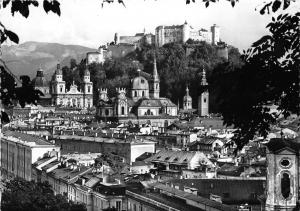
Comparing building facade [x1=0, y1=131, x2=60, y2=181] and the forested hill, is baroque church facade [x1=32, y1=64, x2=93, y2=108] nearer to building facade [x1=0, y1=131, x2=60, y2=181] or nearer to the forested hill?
the forested hill

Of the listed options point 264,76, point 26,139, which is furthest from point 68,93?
point 264,76

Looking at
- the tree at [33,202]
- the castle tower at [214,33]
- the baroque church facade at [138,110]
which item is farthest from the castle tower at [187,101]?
the tree at [33,202]

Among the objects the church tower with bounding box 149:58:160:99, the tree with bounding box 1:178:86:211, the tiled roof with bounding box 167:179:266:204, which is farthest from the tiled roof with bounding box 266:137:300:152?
the church tower with bounding box 149:58:160:99

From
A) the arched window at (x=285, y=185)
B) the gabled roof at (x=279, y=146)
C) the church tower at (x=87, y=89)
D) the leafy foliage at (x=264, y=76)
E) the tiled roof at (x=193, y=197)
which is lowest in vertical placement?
the tiled roof at (x=193, y=197)

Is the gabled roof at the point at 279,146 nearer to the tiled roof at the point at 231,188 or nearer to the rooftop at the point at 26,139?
the tiled roof at the point at 231,188

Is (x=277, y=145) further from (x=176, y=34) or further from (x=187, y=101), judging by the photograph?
(x=176, y=34)

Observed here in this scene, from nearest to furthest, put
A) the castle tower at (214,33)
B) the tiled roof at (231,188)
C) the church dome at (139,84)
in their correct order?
1. the tiled roof at (231,188)
2. the church dome at (139,84)
3. the castle tower at (214,33)

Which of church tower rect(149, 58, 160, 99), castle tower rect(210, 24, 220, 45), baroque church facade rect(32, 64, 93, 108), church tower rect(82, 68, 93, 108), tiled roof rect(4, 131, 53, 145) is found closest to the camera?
tiled roof rect(4, 131, 53, 145)
